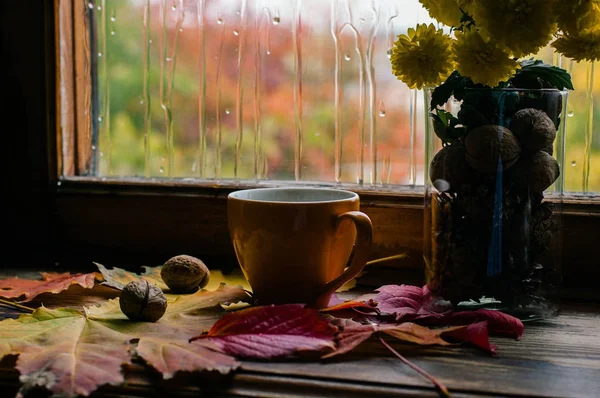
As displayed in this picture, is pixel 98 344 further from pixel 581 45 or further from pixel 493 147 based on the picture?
pixel 581 45

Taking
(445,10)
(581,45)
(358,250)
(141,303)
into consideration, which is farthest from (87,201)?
(581,45)

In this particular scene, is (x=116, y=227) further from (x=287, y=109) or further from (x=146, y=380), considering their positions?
(x=146, y=380)

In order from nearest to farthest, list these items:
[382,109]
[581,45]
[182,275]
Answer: [581,45], [182,275], [382,109]

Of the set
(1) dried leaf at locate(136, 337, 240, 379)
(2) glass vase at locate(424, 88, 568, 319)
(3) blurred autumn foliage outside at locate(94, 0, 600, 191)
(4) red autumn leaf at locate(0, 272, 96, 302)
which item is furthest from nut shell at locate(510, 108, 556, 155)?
(4) red autumn leaf at locate(0, 272, 96, 302)

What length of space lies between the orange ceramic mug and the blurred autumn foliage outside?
0.73 ft

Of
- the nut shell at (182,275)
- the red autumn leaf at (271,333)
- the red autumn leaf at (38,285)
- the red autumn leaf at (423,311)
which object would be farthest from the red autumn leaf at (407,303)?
the red autumn leaf at (38,285)

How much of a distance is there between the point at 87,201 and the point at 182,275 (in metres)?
0.27

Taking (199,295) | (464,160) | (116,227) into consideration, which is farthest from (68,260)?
(464,160)

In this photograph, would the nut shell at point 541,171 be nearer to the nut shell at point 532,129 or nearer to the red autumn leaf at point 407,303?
the nut shell at point 532,129

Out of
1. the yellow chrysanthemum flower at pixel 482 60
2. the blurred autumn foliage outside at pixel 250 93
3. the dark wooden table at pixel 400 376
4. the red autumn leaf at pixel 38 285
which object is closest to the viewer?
the dark wooden table at pixel 400 376

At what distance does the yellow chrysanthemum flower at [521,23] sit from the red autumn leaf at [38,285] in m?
0.53

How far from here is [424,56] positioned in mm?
638

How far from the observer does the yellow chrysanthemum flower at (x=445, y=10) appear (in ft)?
2.14

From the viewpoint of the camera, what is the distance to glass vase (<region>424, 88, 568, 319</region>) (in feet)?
2.07
